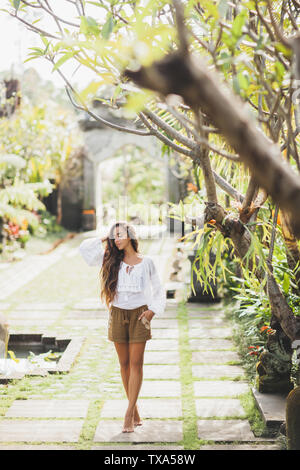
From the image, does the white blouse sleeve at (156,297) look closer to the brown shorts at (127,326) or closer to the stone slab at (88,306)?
the brown shorts at (127,326)

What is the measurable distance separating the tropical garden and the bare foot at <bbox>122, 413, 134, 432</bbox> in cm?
104

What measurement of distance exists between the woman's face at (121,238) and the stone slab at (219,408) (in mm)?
1312

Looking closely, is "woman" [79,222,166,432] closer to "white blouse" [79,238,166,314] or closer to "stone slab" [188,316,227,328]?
"white blouse" [79,238,166,314]

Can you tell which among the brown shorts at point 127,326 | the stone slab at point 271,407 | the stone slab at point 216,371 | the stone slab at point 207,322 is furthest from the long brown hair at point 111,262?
the stone slab at point 207,322

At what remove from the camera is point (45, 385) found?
4.39 metres

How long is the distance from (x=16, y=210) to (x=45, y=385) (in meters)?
7.90

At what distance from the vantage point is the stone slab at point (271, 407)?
11.4ft

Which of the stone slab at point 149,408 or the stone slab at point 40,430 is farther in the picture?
the stone slab at point 149,408

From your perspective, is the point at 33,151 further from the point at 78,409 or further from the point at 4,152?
the point at 78,409

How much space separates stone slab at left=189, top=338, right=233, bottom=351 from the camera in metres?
5.30

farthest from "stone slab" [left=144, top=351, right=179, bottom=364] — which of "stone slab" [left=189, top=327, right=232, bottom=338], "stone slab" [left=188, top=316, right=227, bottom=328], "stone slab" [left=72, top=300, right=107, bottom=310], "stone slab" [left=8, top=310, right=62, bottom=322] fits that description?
"stone slab" [left=72, top=300, right=107, bottom=310]

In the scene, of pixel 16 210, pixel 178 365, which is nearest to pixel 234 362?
pixel 178 365

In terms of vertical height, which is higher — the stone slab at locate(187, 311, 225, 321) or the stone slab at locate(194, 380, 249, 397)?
the stone slab at locate(187, 311, 225, 321)

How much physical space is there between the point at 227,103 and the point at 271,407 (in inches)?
112
